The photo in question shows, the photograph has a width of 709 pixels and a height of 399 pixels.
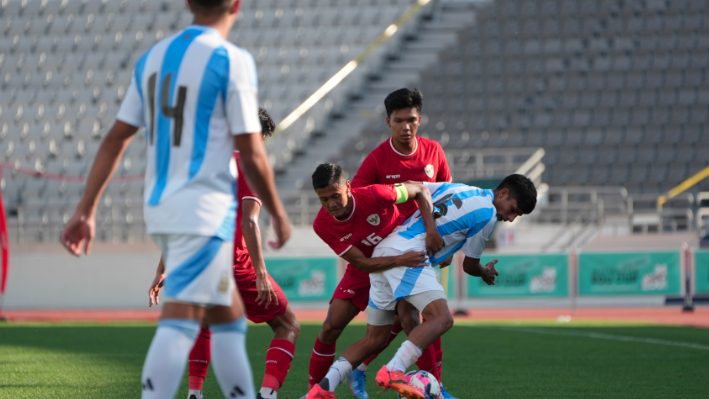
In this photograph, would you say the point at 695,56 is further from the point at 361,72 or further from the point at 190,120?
the point at 190,120

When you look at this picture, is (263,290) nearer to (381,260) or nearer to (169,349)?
(381,260)

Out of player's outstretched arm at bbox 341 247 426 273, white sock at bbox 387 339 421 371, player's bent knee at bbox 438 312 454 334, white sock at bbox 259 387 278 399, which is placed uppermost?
player's outstretched arm at bbox 341 247 426 273

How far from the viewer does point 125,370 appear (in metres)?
9.20

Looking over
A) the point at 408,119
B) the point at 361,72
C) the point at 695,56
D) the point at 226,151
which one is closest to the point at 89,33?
the point at 361,72

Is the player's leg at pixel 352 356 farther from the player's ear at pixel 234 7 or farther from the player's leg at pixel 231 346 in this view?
the player's ear at pixel 234 7

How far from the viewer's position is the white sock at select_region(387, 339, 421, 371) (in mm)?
6391

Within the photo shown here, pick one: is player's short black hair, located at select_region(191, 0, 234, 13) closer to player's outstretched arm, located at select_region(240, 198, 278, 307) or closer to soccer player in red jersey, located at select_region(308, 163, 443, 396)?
player's outstretched arm, located at select_region(240, 198, 278, 307)

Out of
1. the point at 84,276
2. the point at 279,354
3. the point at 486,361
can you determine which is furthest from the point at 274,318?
the point at 84,276

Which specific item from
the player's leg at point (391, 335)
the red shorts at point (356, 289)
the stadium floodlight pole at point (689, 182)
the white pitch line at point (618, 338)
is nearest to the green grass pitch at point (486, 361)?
the white pitch line at point (618, 338)

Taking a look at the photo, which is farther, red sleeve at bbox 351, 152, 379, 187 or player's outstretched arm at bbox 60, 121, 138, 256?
red sleeve at bbox 351, 152, 379, 187

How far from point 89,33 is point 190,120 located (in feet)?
84.3

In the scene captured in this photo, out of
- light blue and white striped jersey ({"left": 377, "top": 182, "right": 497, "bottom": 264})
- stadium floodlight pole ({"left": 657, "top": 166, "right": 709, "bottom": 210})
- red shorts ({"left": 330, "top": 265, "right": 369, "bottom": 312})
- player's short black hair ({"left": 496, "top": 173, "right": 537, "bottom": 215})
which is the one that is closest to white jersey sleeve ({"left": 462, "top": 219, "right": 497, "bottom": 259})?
light blue and white striped jersey ({"left": 377, "top": 182, "right": 497, "bottom": 264})

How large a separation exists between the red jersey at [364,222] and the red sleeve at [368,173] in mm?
596

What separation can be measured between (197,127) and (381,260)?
2690 millimetres
